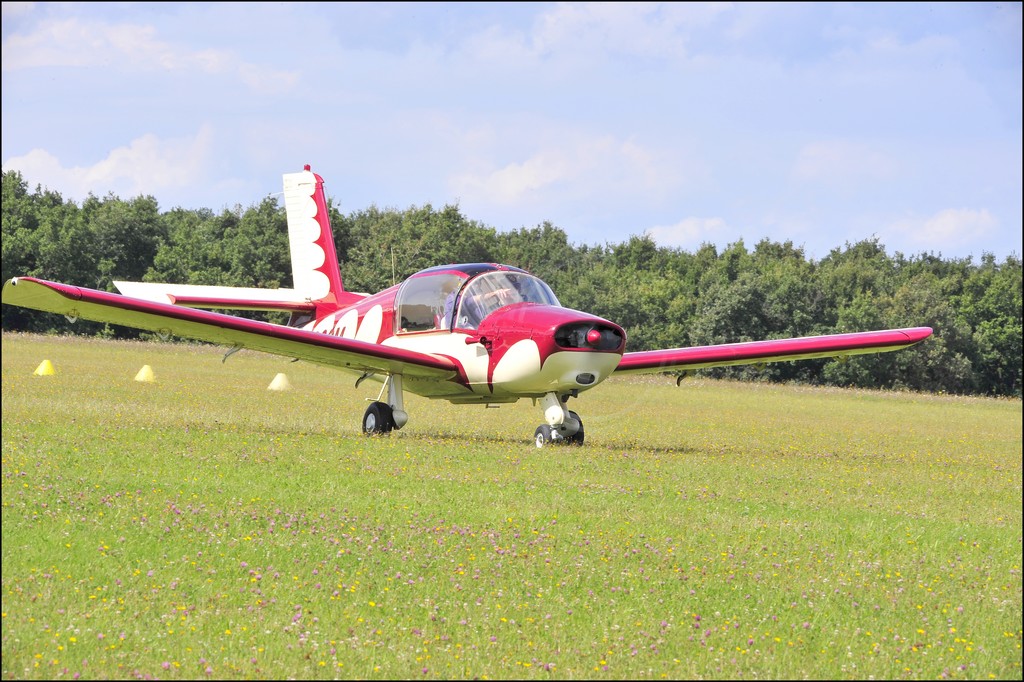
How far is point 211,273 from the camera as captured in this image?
60.8m

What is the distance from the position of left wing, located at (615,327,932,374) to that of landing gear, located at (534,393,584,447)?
125 centimetres

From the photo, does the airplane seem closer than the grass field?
No

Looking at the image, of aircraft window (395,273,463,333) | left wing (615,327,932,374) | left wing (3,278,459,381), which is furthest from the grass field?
aircraft window (395,273,463,333)

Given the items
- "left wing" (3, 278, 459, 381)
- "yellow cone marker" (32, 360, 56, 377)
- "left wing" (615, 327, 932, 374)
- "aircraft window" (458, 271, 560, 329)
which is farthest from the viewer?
"yellow cone marker" (32, 360, 56, 377)

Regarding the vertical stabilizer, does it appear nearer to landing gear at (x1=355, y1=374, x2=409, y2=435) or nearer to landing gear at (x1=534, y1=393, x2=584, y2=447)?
landing gear at (x1=355, y1=374, x2=409, y2=435)

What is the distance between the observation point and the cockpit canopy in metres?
16.0

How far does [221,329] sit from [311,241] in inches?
260

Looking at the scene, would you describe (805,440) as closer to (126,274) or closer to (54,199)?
(126,274)

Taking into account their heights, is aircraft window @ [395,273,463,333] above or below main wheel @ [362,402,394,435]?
above

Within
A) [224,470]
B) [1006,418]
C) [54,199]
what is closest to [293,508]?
[224,470]

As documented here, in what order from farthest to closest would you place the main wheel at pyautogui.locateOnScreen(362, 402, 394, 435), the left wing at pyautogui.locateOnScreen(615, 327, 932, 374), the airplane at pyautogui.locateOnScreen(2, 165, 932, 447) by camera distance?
the left wing at pyautogui.locateOnScreen(615, 327, 932, 374) → the main wheel at pyautogui.locateOnScreen(362, 402, 394, 435) → the airplane at pyautogui.locateOnScreen(2, 165, 932, 447)

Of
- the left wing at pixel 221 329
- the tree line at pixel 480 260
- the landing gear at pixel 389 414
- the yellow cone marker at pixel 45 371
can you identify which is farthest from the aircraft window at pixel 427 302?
the tree line at pixel 480 260

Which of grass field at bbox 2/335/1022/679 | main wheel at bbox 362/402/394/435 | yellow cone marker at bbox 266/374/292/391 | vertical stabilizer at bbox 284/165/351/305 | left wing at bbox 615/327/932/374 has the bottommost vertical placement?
grass field at bbox 2/335/1022/679

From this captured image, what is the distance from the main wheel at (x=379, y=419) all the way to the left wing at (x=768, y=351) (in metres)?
3.78
